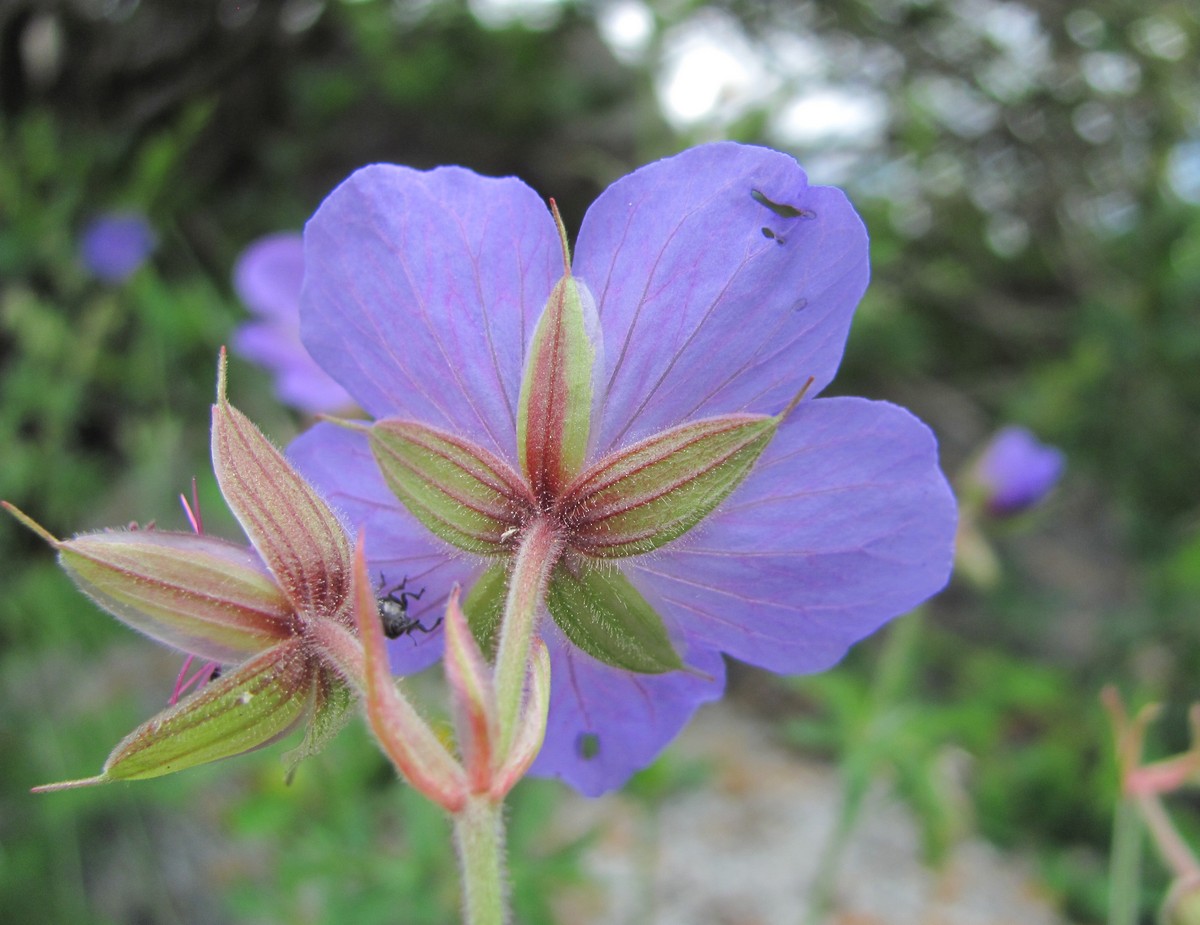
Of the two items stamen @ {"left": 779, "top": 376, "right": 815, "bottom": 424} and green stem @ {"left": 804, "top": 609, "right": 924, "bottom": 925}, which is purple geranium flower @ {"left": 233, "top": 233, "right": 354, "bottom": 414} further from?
Result: stamen @ {"left": 779, "top": 376, "right": 815, "bottom": 424}

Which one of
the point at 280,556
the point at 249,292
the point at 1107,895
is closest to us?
the point at 280,556

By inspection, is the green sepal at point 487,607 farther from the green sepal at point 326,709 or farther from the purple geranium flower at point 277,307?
the purple geranium flower at point 277,307

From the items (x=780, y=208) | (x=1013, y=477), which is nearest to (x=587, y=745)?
(x=780, y=208)

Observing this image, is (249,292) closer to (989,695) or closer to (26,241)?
(26,241)

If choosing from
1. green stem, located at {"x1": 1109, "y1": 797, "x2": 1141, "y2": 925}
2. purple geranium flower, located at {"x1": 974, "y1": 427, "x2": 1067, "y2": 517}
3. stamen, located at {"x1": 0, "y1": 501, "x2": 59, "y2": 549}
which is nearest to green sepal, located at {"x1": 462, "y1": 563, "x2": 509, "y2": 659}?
stamen, located at {"x1": 0, "y1": 501, "x2": 59, "y2": 549}

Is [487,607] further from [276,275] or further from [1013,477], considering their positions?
[1013,477]

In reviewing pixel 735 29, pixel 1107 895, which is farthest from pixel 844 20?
pixel 1107 895
